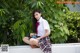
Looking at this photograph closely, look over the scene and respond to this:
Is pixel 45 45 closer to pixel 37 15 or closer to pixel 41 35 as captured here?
pixel 41 35

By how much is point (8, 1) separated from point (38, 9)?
3.61 feet

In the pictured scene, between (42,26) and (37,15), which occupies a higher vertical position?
(37,15)

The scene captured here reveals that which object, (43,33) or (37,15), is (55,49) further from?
(37,15)

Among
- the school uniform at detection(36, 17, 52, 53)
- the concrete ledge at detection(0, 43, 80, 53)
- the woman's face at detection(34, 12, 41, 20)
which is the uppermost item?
the woman's face at detection(34, 12, 41, 20)

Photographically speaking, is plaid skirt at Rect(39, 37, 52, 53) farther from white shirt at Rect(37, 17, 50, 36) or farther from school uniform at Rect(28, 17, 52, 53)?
white shirt at Rect(37, 17, 50, 36)

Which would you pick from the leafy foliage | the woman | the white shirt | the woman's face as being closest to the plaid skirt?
the woman

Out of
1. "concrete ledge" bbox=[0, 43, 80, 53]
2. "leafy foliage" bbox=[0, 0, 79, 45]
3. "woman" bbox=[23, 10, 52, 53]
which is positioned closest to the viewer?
"woman" bbox=[23, 10, 52, 53]

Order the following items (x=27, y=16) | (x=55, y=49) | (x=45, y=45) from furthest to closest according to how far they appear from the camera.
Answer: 1. (x=27, y=16)
2. (x=55, y=49)
3. (x=45, y=45)

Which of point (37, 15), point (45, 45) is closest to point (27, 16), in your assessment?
point (37, 15)

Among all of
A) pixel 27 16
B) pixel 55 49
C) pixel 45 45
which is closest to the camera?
pixel 45 45

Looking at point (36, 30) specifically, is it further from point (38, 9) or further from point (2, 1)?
point (2, 1)

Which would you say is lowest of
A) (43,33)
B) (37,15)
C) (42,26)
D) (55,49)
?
(55,49)

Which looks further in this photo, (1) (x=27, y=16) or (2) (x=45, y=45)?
(1) (x=27, y=16)

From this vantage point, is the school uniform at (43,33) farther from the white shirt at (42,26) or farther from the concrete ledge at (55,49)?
the concrete ledge at (55,49)
